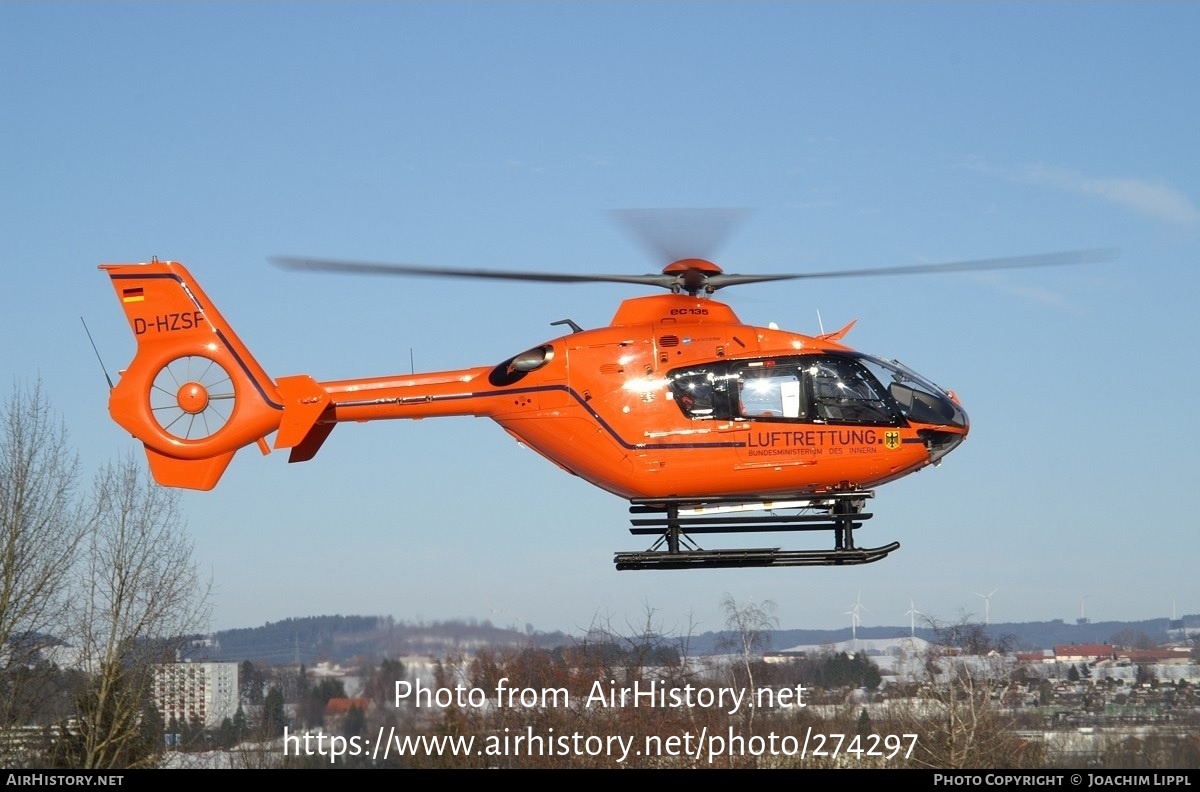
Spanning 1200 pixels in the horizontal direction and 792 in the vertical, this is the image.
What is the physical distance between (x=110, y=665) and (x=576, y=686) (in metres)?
11.8

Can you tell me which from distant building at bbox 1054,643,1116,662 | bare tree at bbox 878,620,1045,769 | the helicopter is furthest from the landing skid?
distant building at bbox 1054,643,1116,662

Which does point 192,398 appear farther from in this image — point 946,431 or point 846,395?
point 946,431

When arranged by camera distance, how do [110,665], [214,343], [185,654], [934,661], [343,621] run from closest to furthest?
[214,343] → [343,621] → [110,665] → [185,654] → [934,661]

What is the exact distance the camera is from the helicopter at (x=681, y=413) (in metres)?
19.8

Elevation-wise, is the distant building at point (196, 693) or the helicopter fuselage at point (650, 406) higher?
the helicopter fuselage at point (650, 406)

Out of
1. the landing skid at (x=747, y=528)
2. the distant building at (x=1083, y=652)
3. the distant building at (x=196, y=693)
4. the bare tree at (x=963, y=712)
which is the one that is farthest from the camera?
the distant building at (x=1083, y=652)

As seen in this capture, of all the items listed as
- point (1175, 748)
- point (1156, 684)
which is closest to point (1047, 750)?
point (1175, 748)

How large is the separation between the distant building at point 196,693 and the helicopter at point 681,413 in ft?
51.2

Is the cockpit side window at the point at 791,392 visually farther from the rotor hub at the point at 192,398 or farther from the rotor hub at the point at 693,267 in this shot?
the rotor hub at the point at 192,398

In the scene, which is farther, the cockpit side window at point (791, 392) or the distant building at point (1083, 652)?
the distant building at point (1083, 652)

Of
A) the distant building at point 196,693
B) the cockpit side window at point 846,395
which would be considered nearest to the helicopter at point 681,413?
the cockpit side window at point 846,395

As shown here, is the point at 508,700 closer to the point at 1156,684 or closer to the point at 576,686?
the point at 576,686

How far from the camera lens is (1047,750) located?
41.0 m

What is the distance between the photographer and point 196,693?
36312 mm
